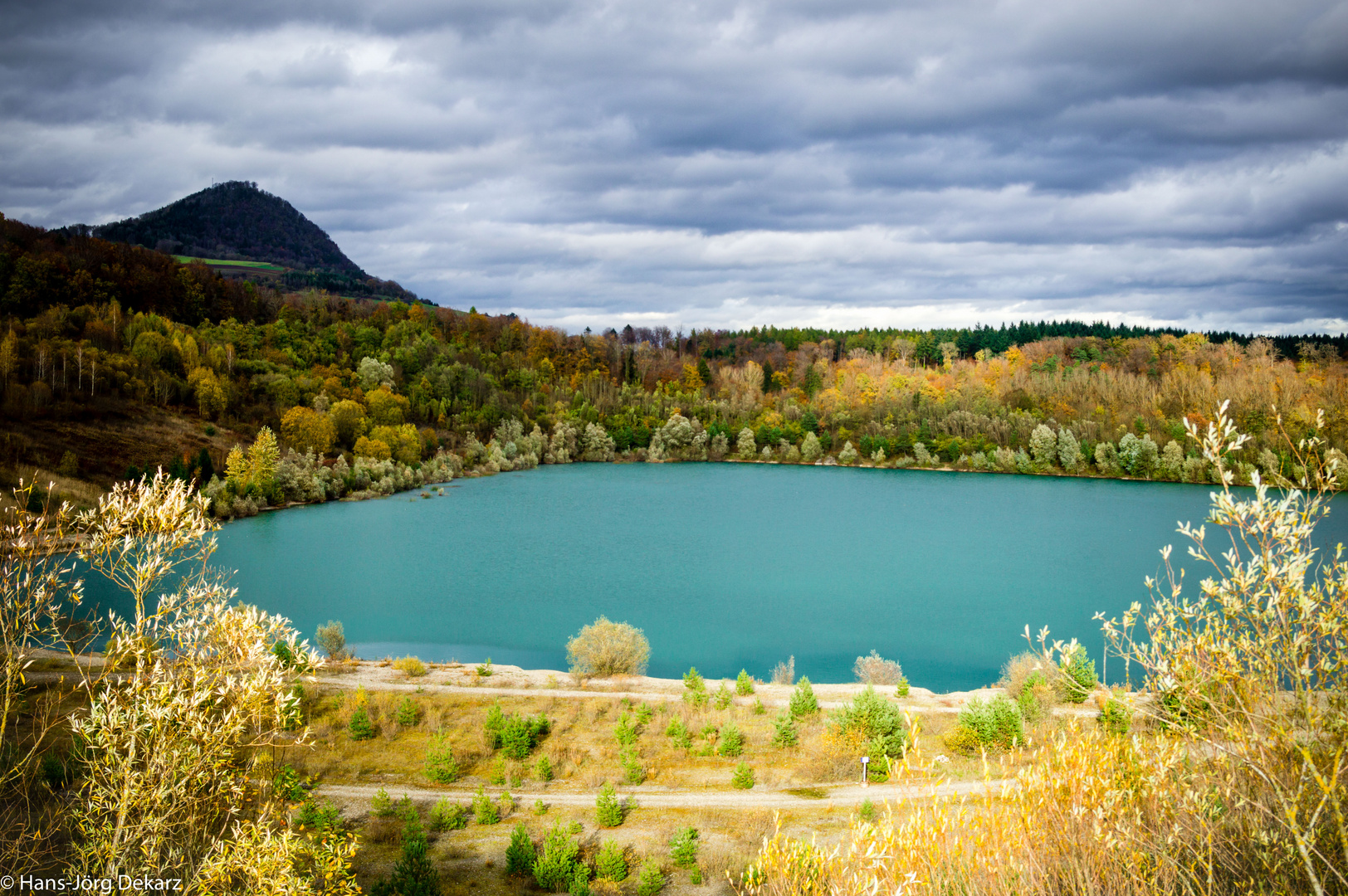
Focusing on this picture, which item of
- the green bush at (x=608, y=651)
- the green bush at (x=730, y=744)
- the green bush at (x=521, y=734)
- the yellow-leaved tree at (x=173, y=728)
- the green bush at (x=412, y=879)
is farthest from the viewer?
the green bush at (x=608, y=651)

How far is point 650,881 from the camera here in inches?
396

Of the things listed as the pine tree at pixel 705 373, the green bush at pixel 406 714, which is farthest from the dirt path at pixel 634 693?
the pine tree at pixel 705 373

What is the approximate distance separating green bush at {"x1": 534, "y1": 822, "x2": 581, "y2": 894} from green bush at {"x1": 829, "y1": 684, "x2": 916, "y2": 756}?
6.99m

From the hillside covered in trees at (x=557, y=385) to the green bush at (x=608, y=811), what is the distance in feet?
170

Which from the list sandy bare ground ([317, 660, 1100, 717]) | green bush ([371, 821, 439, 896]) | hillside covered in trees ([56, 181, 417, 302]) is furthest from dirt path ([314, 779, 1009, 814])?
hillside covered in trees ([56, 181, 417, 302])

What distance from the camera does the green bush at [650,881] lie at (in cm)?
1004

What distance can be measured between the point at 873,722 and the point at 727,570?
23.0 m

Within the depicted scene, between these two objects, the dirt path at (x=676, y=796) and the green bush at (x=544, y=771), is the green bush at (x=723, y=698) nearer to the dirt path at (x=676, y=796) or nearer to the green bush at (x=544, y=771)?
the dirt path at (x=676, y=796)

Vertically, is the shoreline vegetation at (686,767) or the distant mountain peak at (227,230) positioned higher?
the distant mountain peak at (227,230)

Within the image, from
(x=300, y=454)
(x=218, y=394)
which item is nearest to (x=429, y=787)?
(x=300, y=454)

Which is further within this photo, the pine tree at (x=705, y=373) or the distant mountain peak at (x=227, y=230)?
the distant mountain peak at (x=227, y=230)

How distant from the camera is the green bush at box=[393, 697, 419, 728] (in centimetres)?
1734

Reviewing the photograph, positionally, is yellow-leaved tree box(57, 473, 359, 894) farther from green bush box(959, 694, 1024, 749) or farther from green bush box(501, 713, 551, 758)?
green bush box(959, 694, 1024, 749)

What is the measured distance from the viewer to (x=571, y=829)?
1148 centimetres
